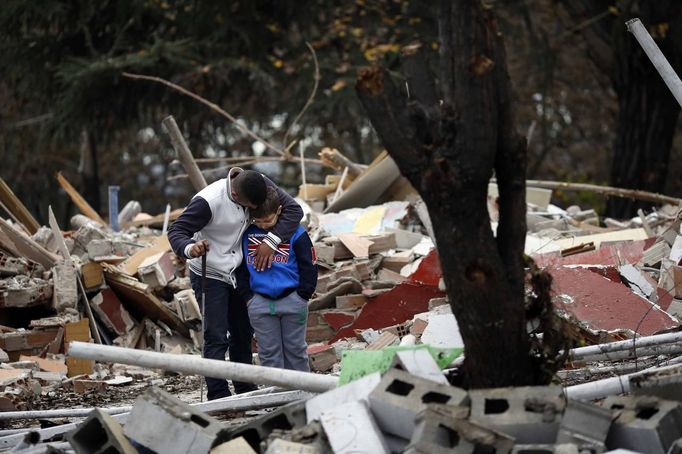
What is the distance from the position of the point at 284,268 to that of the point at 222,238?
495 mm

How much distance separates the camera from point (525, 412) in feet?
17.4

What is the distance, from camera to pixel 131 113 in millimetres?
20766

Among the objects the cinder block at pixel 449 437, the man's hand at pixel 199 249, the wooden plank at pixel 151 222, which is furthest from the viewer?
the wooden plank at pixel 151 222

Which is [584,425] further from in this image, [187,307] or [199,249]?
[187,307]

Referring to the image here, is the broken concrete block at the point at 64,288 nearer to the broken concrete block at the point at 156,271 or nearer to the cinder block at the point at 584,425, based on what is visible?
the broken concrete block at the point at 156,271

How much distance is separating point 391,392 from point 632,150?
42.4ft

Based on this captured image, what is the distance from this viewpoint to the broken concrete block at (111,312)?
11.2 meters

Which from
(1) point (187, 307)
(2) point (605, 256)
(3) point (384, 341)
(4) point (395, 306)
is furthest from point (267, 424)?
(2) point (605, 256)

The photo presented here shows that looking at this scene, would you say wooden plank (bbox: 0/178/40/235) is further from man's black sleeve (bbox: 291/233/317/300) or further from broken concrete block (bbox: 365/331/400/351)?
man's black sleeve (bbox: 291/233/317/300)

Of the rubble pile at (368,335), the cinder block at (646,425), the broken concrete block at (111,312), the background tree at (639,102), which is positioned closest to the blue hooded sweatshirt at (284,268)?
the rubble pile at (368,335)

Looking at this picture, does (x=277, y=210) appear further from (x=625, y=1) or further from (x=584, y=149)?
(x=584, y=149)

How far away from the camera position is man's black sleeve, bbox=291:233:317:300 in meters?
7.88

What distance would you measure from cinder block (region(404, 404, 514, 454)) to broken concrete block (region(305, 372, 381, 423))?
1.63 ft

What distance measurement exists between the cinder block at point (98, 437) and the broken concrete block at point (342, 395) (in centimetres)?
88
